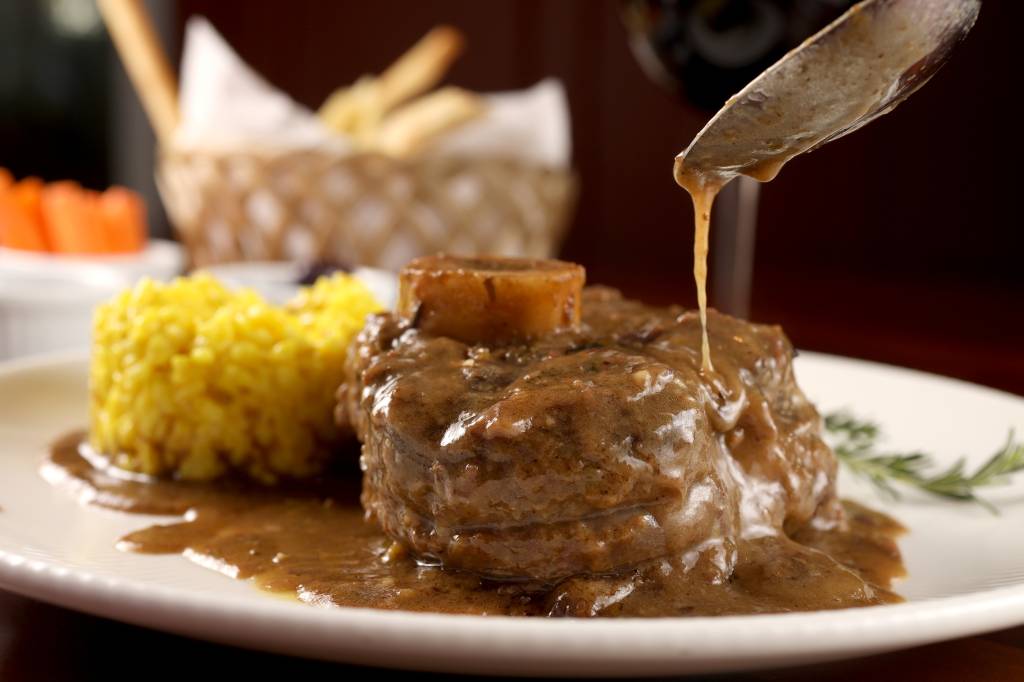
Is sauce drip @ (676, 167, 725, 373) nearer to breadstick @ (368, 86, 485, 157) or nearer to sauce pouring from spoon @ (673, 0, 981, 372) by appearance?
sauce pouring from spoon @ (673, 0, 981, 372)

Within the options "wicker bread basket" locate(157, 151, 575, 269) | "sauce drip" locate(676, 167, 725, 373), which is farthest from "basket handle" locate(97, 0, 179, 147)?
"sauce drip" locate(676, 167, 725, 373)

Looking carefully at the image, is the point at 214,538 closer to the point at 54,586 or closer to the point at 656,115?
the point at 54,586

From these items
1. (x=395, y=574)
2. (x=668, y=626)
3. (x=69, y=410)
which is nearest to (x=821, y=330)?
(x=69, y=410)

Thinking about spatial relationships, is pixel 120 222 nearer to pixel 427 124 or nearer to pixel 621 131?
pixel 427 124

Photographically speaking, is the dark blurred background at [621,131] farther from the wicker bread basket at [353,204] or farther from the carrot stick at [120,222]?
the carrot stick at [120,222]

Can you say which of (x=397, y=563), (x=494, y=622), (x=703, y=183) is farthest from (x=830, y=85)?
(x=397, y=563)

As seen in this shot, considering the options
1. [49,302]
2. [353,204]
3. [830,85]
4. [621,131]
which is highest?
[830,85]
